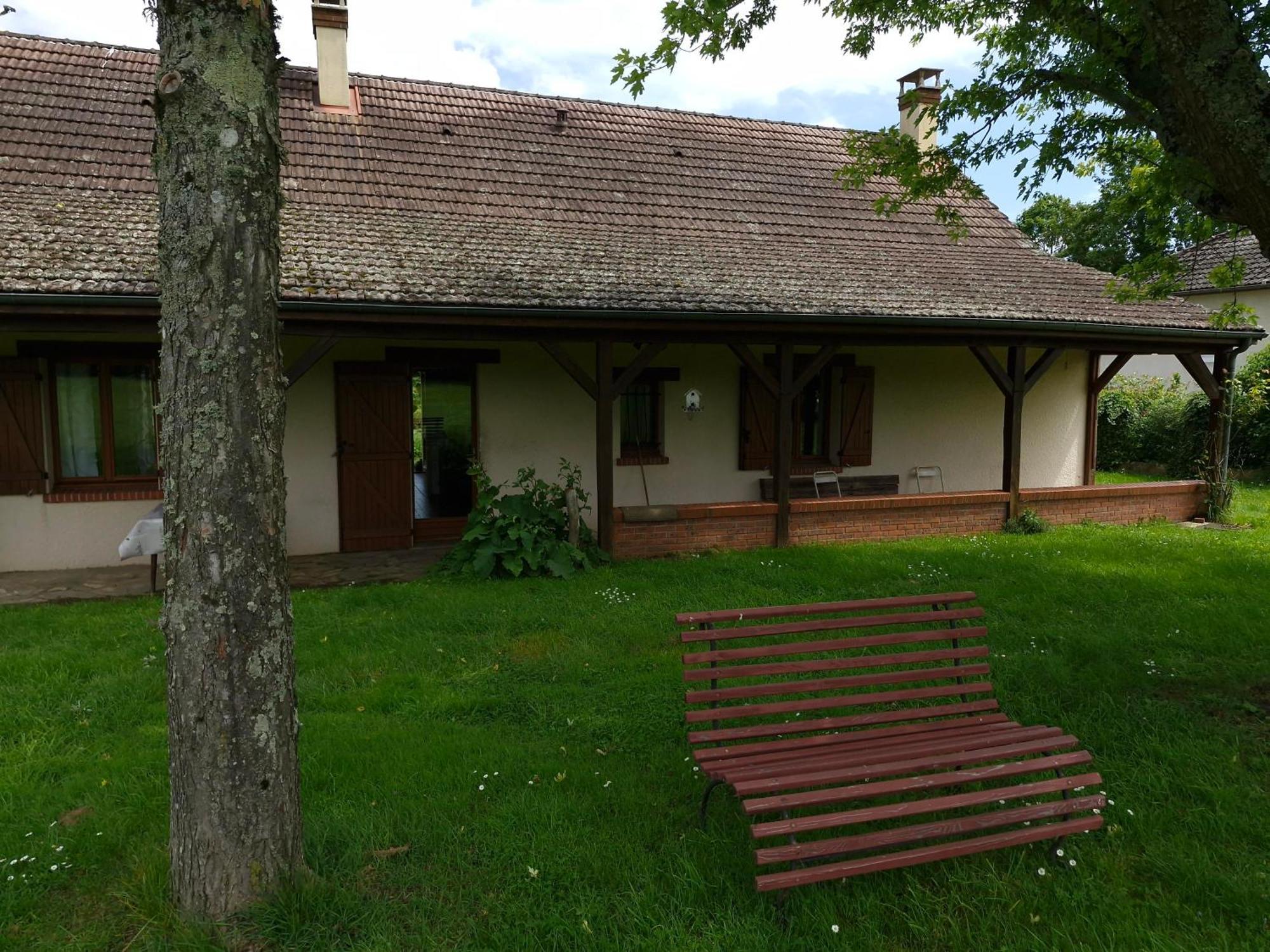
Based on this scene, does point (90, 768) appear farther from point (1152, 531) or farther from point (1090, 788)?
point (1152, 531)

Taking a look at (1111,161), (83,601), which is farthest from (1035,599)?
(83,601)

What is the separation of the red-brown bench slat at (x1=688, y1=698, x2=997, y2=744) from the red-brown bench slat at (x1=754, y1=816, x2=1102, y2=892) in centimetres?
51

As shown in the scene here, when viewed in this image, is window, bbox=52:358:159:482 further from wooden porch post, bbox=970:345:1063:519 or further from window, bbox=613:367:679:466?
wooden porch post, bbox=970:345:1063:519

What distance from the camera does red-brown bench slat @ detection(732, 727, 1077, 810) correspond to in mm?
2819

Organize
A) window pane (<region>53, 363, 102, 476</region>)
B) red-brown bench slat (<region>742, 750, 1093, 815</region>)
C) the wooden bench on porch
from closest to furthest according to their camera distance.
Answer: red-brown bench slat (<region>742, 750, 1093, 815</region>), window pane (<region>53, 363, 102, 476</region>), the wooden bench on porch

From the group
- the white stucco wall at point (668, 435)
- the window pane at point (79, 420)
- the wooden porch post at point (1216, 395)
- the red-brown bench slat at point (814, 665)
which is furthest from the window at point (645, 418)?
the wooden porch post at point (1216, 395)

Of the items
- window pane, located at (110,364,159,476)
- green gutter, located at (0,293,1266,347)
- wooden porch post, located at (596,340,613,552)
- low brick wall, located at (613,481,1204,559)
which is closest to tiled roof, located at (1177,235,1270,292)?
green gutter, located at (0,293,1266,347)

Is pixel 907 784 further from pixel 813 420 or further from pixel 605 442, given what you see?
pixel 813 420

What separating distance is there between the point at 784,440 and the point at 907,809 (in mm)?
6492

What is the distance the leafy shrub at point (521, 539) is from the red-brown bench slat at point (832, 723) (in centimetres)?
435

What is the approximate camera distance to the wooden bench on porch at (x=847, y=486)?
1059 cm

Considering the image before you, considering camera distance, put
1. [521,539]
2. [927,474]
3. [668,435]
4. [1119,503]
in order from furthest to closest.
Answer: [927,474], [1119,503], [668,435], [521,539]

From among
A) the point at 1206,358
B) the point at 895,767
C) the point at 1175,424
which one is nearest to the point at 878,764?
the point at 895,767

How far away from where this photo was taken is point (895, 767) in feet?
9.93
